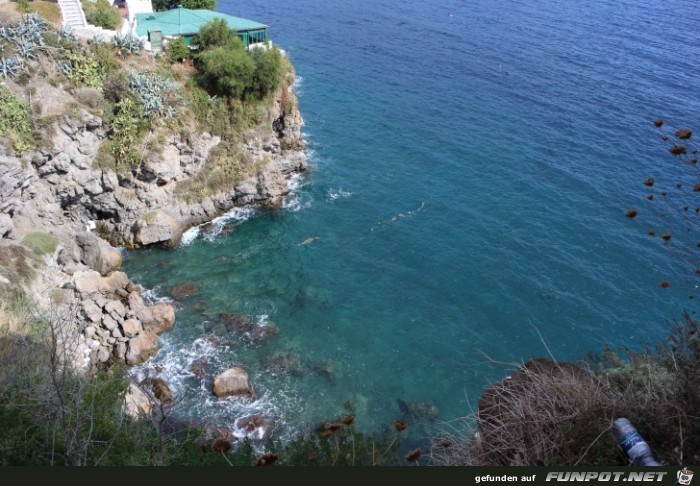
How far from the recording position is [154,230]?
121ft

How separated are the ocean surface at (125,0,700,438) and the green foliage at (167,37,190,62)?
13.2m

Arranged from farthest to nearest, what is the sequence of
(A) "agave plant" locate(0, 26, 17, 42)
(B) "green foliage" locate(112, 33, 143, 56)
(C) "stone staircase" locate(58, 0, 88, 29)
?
(C) "stone staircase" locate(58, 0, 88, 29), (B) "green foliage" locate(112, 33, 143, 56), (A) "agave plant" locate(0, 26, 17, 42)

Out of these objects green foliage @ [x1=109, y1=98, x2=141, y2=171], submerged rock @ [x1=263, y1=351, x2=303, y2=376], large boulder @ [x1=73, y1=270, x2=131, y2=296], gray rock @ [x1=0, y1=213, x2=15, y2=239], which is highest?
green foliage @ [x1=109, y1=98, x2=141, y2=171]

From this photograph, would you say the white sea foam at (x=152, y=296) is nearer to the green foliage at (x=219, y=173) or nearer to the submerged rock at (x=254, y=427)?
the green foliage at (x=219, y=173)

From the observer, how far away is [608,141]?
51531mm

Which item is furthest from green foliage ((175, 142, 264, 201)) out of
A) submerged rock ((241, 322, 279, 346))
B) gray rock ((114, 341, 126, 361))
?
gray rock ((114, 341, 126, 361))

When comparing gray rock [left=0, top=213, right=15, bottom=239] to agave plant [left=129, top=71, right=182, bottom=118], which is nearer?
gray rock [left=0, top=213, right=15, bottom=239]

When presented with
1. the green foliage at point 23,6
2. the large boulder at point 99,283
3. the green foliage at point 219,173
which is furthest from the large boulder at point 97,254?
the green foliage at point 23,6

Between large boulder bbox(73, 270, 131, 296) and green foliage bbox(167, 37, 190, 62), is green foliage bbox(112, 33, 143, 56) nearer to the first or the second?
green foliage bbox(167, 37, 190, 62)

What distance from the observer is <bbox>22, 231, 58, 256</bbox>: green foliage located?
31908 millimetres

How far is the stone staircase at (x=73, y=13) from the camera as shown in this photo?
134 ft

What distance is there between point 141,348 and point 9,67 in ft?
65.6

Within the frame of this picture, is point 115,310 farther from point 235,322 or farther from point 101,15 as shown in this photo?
point 101,15

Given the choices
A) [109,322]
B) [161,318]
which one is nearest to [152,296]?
[161,318]
